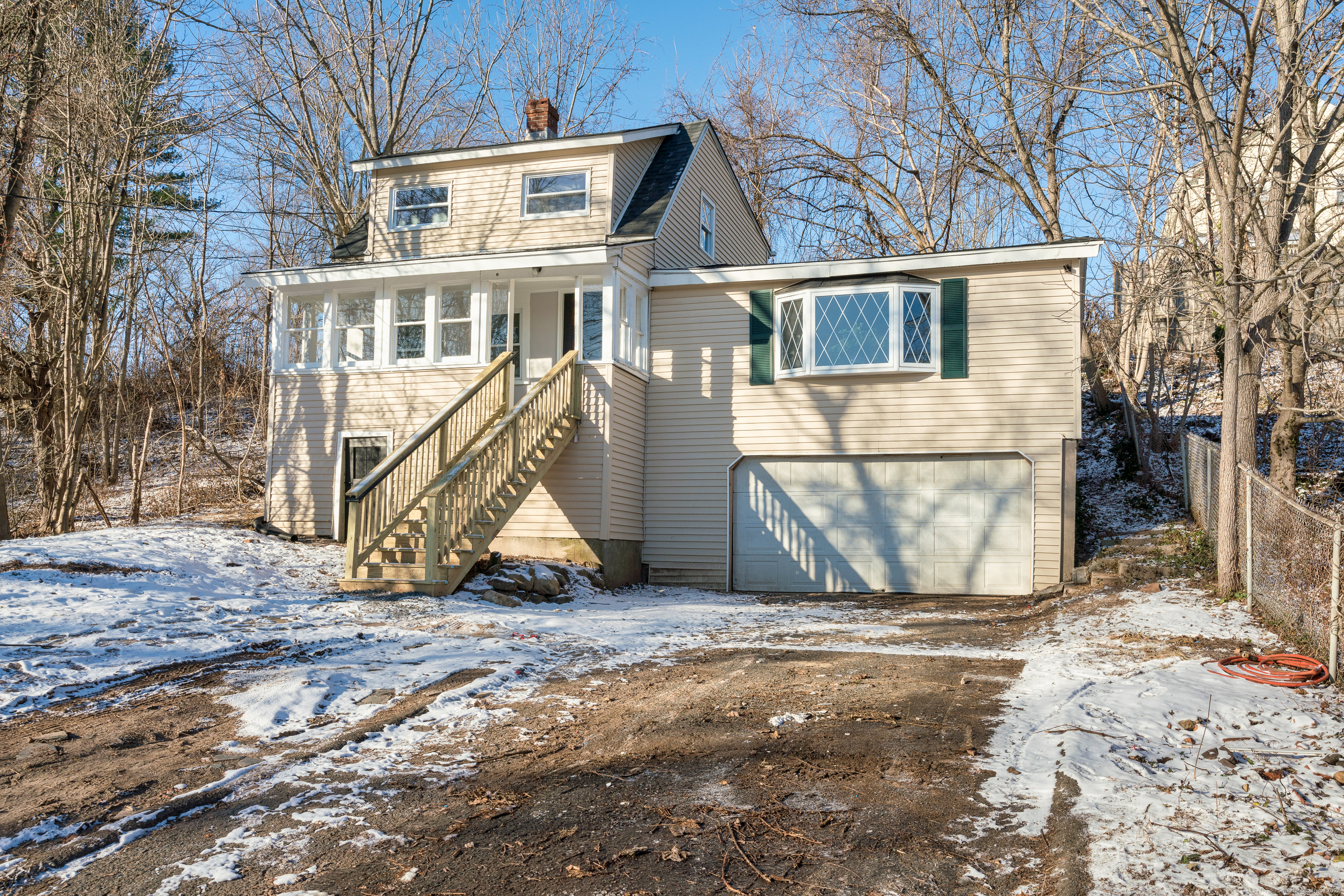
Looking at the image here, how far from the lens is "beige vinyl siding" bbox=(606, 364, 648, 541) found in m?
14.1

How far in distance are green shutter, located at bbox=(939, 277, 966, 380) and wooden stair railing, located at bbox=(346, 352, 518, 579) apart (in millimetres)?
6766

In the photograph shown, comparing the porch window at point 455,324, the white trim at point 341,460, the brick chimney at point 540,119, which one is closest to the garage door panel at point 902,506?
the porch window at point 455,324

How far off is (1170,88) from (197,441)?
80.1 feet

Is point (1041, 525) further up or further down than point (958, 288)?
further down

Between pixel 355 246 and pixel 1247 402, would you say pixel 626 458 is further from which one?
pixel 1247 402

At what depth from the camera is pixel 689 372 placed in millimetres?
15242

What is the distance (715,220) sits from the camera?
61.6 feet

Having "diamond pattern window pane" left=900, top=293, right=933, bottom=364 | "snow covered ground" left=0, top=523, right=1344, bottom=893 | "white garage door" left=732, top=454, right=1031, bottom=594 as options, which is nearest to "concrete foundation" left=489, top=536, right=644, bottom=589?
"snow covered ground" left=0, top=523, right=1344, bottom=893

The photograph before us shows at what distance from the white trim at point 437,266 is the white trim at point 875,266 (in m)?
1.60

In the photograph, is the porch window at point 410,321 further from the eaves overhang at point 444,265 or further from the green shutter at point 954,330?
the green shutter at point 954,330

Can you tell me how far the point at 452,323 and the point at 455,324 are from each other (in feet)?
1.16

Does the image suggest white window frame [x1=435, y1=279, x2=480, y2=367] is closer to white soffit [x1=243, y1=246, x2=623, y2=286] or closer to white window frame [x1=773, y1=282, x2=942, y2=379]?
white soffit [x1=243, y1=246, x2=623, y2=286]

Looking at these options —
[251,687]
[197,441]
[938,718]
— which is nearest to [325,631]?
[251,687]

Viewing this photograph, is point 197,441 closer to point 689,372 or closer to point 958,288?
point 689,372
